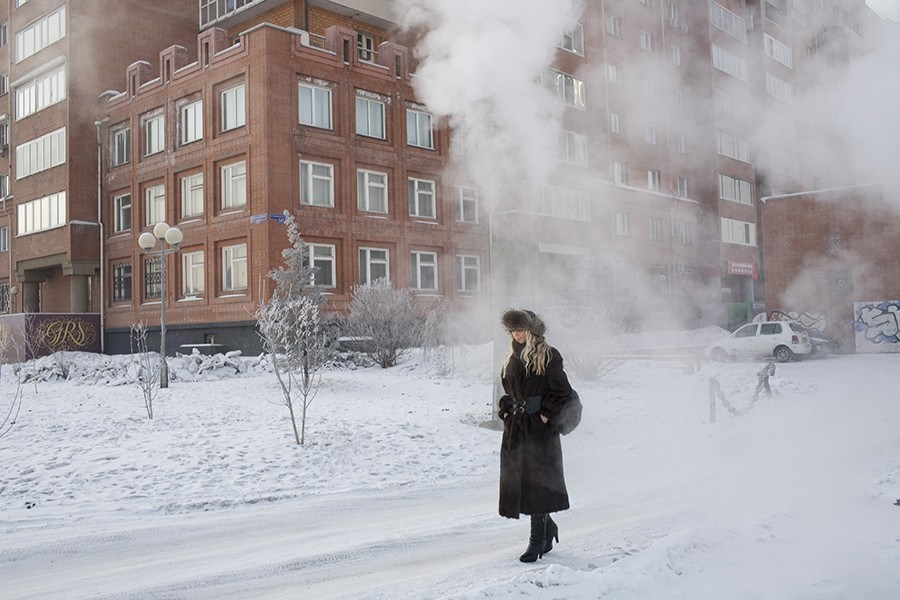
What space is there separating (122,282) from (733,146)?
2617 cm

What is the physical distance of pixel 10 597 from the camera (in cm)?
516

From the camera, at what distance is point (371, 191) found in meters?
30.2

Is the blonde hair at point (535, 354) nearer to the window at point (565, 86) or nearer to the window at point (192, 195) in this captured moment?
the window at point (565, 86)

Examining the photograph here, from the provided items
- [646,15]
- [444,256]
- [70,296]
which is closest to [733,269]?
A: [444,256]

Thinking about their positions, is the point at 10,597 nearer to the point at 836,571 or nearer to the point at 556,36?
the point at 836,571

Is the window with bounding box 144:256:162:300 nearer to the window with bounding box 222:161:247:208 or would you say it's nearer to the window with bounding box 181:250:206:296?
the window with bounding box 181:250:206:296

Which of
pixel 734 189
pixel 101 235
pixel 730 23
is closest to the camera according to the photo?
pixel 730 23

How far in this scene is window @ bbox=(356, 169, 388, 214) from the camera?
29844mm

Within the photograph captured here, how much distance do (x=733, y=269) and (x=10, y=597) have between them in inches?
1614

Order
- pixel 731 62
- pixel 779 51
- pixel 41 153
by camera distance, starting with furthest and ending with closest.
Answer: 1. pixel 41 153
2. pixel 731 62
3. pixel 779 51

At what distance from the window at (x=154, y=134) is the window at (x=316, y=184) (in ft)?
24.0

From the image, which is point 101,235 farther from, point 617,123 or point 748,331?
point 748,331

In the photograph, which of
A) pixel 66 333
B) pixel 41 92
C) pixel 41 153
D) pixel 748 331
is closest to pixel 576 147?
pixel 748 331

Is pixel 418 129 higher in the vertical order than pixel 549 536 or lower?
higher
